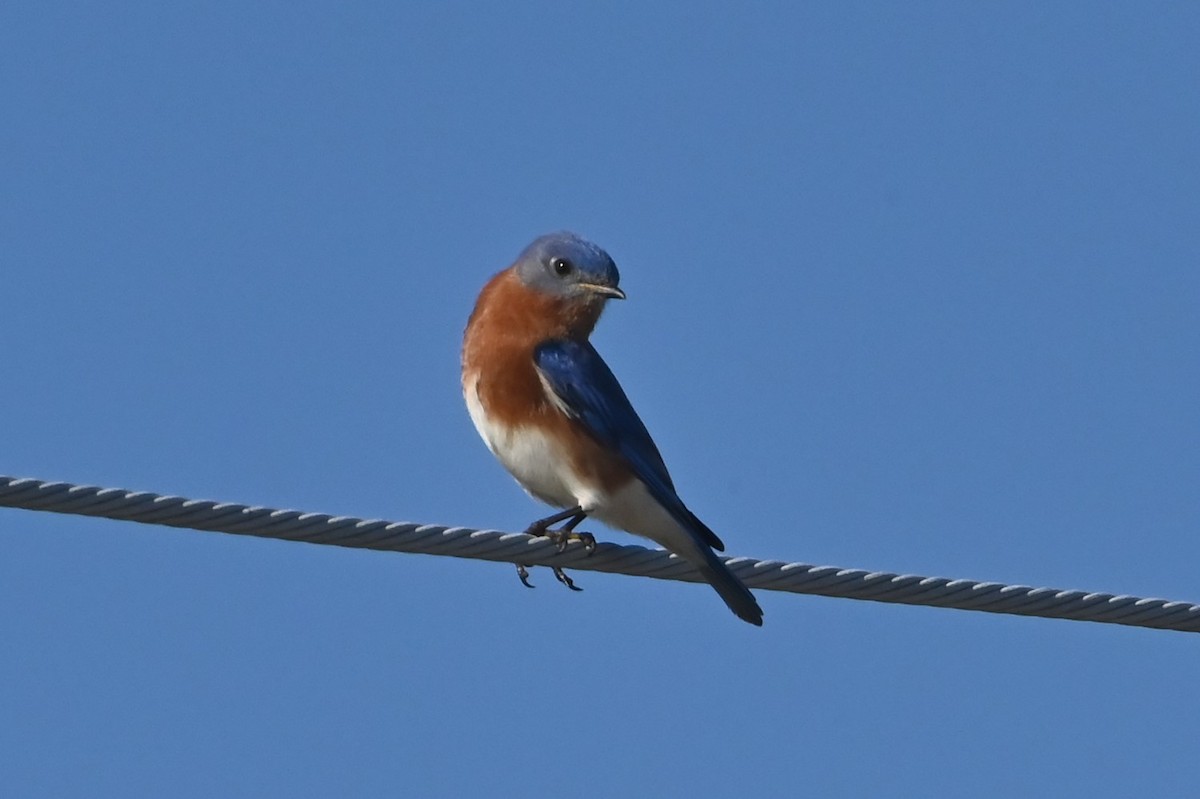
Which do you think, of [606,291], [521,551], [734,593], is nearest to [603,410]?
[606,291]

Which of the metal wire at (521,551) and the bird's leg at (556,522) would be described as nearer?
the metal wire at (521,551)

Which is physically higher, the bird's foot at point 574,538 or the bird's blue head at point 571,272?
the bird's blue head at point 571,272

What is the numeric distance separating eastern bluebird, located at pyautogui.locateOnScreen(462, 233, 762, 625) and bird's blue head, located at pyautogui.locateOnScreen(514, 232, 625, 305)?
0.17 metres

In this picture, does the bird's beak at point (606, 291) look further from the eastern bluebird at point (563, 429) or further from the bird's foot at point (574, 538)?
the bird's foot at point (574, 538)

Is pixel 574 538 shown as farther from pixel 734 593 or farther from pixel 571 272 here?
pixel 571 272

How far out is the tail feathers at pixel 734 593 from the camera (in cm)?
866

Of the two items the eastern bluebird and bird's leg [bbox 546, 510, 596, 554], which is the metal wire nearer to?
bird's leg [bbox 546, 510, 596, 554]

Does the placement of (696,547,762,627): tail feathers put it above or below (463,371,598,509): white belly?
below

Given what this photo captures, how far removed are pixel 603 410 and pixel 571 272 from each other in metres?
0.90

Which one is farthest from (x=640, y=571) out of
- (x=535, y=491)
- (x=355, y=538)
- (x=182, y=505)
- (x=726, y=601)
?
(x=182, y=505)

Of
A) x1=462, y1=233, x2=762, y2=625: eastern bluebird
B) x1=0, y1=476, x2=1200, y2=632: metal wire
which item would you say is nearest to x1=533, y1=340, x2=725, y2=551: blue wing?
x1=462, y1=233, x2=762, y2=625: eastern bluebird

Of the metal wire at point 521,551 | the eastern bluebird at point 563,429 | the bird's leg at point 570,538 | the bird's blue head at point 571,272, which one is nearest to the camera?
the metal wire at point 521,551

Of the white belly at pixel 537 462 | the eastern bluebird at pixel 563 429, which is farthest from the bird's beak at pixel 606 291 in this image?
the white belly at pixel 537 462

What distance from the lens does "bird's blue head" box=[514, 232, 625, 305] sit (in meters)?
10.0
